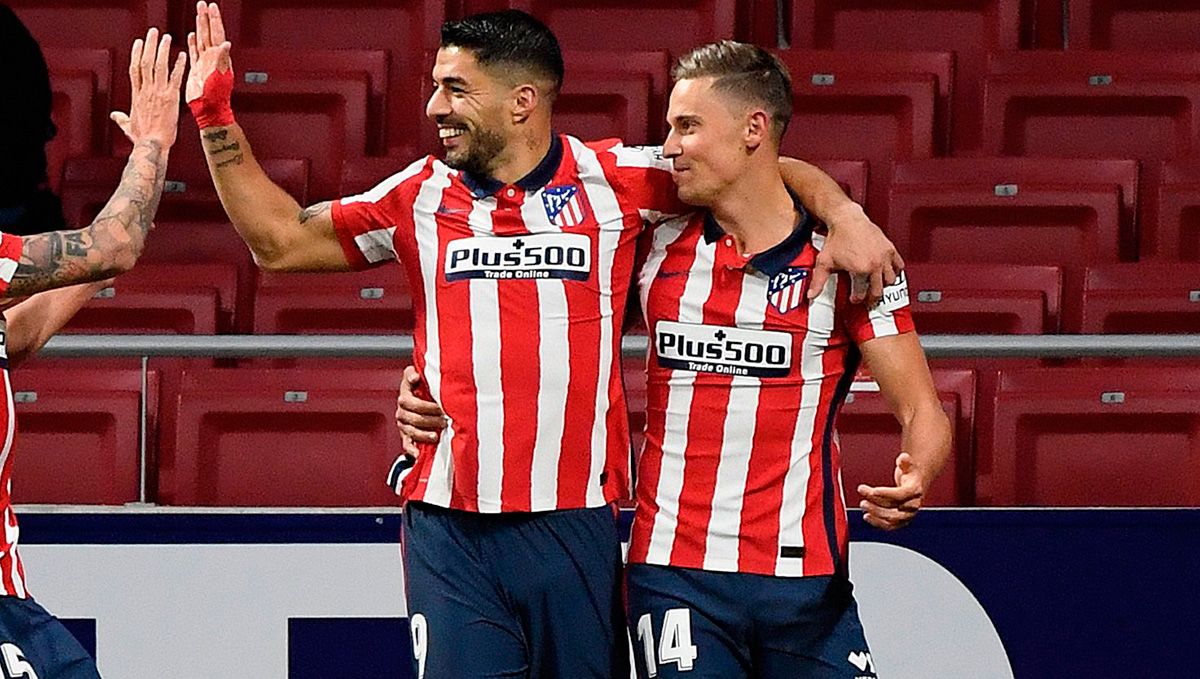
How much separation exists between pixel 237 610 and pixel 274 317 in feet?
3.62

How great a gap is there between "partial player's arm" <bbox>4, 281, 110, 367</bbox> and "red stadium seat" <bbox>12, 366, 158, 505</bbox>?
0.97m

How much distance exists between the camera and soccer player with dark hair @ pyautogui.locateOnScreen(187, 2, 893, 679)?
3.35 m

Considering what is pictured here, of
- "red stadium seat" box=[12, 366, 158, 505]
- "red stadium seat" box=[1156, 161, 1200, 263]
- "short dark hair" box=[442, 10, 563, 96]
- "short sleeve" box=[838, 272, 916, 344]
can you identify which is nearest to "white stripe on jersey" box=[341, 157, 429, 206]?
"short dark hair" box=[442, 10, 563, 96]

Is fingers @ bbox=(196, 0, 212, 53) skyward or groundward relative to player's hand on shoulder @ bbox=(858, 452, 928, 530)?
skyward

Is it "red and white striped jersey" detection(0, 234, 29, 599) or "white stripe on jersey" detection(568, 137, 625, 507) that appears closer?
"red and white striped jersey" detection(0, 234, 29, 599)

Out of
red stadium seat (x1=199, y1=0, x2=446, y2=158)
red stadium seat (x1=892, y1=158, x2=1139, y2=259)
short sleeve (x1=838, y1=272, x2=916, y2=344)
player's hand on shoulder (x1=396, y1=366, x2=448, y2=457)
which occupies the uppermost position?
red stadium seat (x1=199, y1=0, x2=446, y2=158)

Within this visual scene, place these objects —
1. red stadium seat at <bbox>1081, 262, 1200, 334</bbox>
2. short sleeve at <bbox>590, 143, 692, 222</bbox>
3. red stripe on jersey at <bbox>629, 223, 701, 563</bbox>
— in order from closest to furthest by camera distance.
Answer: red stripe on jersey at <bbox>629, 223, 701, 563</bbox>
short sleeve at <bbox>590, 143, 692, 222</bbox>
red stadium seat at <bbox>1081, 262, 1200, 334</bbox>

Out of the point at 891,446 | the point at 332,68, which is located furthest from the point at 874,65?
the point at 891,446

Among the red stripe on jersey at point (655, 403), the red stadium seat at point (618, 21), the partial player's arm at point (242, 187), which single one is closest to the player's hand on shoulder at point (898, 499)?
the red stripe on jersey at point (655, 403)

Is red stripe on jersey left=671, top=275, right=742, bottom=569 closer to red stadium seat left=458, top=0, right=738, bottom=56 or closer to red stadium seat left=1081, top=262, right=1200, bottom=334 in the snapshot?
red stadium seat left=1081, top=262, right=1200, bottom=334

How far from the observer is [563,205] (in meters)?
3.44

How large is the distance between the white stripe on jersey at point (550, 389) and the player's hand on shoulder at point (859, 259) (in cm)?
46

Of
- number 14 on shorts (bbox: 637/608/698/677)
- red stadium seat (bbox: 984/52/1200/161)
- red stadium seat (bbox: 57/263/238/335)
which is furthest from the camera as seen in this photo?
red stadium seat (bbox: 984/52/1200/161)

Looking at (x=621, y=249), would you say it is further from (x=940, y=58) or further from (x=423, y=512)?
(x=940, y=58)
